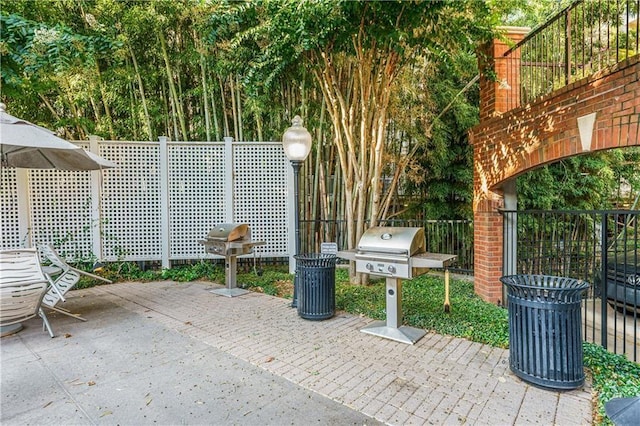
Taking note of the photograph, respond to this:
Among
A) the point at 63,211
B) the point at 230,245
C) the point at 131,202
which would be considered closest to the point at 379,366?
the point at 230,245

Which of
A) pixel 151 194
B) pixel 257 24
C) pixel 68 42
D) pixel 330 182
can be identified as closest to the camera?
pixel 68 42

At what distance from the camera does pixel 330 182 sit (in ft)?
22.0

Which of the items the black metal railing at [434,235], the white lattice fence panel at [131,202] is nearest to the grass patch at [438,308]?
the black metal railing at [434,235]

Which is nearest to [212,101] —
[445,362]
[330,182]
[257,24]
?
[257,24]

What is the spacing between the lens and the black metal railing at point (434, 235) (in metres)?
6.40

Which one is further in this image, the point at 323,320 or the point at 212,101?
the point at 212,101

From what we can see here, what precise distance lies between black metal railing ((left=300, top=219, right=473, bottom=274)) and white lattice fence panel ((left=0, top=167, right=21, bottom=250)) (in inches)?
186

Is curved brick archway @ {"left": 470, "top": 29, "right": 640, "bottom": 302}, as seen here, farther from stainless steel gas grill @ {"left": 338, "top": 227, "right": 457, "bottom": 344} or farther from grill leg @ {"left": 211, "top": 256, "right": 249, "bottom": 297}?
grill leg @ {"left": 211, "top": 256, "right": 249, "bottom": 297}

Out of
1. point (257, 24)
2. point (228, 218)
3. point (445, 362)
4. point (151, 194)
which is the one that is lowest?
point (445, 362)

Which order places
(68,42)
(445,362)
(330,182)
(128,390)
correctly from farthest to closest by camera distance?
(330,182)
(68,42)
(445,362)
(128,390)

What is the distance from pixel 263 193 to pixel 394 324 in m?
3.82

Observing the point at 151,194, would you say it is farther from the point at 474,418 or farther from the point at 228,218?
the point at 474,418

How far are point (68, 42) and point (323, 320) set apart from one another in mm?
4904

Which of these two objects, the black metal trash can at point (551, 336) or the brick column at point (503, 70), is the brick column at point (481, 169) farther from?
the black metal trash can at point (551, 336)
